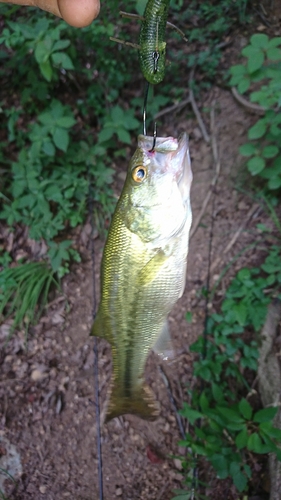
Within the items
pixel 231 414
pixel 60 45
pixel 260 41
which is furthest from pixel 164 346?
pixel 60 45

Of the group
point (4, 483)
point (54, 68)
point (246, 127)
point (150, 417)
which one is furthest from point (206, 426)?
point (54, 68)

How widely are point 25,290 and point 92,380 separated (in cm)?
90

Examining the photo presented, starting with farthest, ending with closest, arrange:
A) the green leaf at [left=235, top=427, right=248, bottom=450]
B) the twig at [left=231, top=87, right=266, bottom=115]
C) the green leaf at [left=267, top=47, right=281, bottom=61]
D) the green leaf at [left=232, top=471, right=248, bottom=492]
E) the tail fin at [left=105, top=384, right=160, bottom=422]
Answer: the twig at [left=231, top=87, right=266, bottom=115] < the green leaf at [left=267, top=47, right=281, bottom=61] < the green leaf at [left=232, top=471, right=248, bottom=492] < the green leaf at [left=235, top=427, right=248, bottom=450] < the tail fin at [left=105, top=384, right=160, bottom=422]

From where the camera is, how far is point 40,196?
3.21 m

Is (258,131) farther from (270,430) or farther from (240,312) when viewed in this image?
(270,430)

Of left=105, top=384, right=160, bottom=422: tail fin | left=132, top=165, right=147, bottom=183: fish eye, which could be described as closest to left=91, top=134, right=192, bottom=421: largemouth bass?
left=132, top=165, right=147, bottom=183: fish eye

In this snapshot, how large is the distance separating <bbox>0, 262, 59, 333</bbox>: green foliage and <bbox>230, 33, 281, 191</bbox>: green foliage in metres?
1.83

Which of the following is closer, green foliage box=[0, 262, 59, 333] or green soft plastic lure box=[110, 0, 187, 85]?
green soft plastic lure box=[110, 0, 187, 85]

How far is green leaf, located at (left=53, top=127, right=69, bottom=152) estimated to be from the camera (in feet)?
9.81

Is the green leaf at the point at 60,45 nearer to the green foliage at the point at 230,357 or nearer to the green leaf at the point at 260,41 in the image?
the green leaf at the point at 260,41

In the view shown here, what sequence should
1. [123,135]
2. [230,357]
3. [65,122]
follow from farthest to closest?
[123,135] → [65,122] → [230,357]

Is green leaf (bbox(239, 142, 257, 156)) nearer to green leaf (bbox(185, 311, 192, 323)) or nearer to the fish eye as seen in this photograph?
green leaf (bbox(185, 311, 192, 323))

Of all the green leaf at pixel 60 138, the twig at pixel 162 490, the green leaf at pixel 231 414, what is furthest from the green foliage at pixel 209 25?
the twig at pixel 162 490

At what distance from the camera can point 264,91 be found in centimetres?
255
